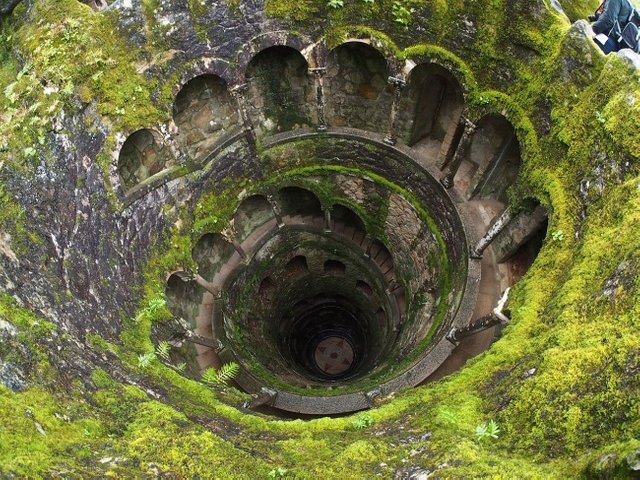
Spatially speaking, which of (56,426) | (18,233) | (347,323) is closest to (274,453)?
(56,426)

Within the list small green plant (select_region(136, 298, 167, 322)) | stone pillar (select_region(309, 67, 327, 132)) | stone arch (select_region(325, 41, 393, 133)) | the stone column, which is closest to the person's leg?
the stone column

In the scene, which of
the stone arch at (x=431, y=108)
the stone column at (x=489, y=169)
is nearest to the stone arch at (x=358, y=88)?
the stone arch at (x=431, y=108)

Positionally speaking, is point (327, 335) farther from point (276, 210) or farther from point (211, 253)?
point (211, 253)

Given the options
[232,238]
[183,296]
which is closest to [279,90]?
[232,238]

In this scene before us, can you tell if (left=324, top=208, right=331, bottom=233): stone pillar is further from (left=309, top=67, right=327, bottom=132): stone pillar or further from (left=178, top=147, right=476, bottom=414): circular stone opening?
(left=309, top=67, right=327, bottom=132): stone pillar

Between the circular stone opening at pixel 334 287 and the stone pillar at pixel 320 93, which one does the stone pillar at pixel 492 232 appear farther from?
the stone pillar at pixel 320 93

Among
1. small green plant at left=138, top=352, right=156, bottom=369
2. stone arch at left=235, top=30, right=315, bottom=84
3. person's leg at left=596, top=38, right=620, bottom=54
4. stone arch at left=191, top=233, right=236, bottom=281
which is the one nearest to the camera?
small green plant at left=138, top=352, right=156, bottom=369

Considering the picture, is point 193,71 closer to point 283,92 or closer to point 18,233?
point 283,92
